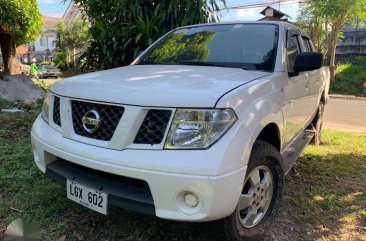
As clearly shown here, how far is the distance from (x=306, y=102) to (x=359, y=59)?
20.8 m

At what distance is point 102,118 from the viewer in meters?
2.49

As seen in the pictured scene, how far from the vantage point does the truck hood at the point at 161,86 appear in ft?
7.63

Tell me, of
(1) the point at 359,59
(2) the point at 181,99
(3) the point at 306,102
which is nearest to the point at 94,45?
(3) the point at 306,102

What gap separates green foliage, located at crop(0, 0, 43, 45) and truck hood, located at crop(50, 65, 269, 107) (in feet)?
26.3

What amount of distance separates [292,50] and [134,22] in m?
3.66

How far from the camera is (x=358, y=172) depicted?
4.75 meters

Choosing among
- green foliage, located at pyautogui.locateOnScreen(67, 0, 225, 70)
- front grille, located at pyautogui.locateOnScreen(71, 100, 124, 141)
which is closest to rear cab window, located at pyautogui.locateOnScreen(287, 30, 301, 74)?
front grille, located at pyautogui.locateOnScreen(71, 100, 124, 141)

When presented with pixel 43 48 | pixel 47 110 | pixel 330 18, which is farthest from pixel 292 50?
pixel 43 48

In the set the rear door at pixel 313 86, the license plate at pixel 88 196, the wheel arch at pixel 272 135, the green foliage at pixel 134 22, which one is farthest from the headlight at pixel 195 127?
the green foliage at pixel 134 22

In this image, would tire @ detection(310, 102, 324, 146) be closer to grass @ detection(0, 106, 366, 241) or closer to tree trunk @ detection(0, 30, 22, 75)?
grass @ detection(0, 106, 366, 241)

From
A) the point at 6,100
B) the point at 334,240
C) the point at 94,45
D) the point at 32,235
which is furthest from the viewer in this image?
the point at 6,100


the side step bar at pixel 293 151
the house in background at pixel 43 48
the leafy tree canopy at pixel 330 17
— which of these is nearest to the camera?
the side step bar at pixel 293 151

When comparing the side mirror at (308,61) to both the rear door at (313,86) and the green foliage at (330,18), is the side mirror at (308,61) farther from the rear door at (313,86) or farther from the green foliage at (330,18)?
the green foliage at (330,18)

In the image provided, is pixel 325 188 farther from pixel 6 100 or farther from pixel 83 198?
pixel 6 100
